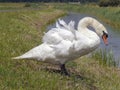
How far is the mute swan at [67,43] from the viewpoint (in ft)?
33.3

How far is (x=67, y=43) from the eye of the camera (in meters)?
10.3

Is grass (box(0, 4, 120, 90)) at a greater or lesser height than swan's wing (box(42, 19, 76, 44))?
lesser

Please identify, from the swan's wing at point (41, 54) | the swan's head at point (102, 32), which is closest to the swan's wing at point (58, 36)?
the swan's wing at point (41, 54)

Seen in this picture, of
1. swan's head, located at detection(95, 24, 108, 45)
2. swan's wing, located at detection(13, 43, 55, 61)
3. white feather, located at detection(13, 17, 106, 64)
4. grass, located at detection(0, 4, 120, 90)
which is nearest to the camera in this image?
grass, located at detection(0, 4, 120, 90)

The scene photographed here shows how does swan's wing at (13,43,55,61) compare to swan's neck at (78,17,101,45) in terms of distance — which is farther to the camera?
swan's wing at (13,43,55,61)

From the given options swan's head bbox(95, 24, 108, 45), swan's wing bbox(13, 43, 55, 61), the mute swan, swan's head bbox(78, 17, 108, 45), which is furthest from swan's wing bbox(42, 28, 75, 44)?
swan's head bbox(95, 24, 108, 45)

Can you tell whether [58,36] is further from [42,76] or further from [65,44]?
[42,76]

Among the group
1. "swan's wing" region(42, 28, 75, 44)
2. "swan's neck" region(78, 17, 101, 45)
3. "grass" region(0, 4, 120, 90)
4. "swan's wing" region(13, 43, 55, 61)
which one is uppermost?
"swan's neck" region(78, 17, 101, 45)

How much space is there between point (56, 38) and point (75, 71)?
1.88 meters

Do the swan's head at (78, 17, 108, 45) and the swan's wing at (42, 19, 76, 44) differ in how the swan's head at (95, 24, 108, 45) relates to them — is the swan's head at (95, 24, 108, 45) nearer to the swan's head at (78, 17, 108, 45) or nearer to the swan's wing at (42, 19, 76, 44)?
the swan's head at (78, 17, 108, 45)

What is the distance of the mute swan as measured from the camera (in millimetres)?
10148

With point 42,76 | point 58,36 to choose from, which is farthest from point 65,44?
point 42,76

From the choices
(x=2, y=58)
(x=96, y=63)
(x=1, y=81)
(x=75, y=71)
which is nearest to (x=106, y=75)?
(x=75, y=71)

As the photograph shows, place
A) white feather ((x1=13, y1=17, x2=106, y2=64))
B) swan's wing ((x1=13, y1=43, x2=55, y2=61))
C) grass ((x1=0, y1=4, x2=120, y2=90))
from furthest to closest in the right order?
swan's wing ((x1=13, y1=43, x2=55, y2=61)) < white feather ((x1=13, y1=17, x2=106, y2=64)) < grass ((x1=0, y1=4, x2=120, y2=90))
